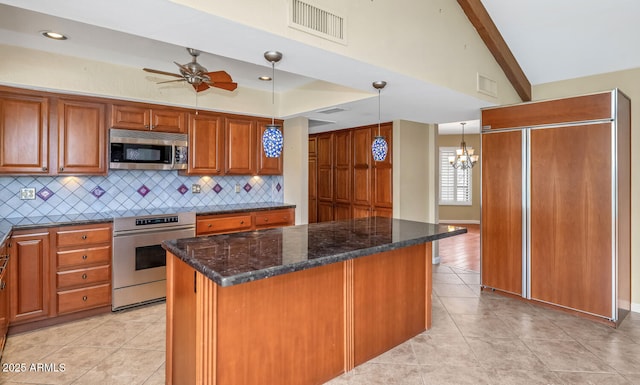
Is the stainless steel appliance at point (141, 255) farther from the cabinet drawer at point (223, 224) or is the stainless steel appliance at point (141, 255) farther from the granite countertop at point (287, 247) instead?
the granite countertop at point (287, 247)

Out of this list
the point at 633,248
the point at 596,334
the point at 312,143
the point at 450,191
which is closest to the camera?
the point at 596,334

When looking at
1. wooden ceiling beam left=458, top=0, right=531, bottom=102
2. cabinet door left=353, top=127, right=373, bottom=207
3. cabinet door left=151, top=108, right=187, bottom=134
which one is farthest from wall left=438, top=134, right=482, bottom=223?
cabinet door left=151, top=108, right=187, bottom=134

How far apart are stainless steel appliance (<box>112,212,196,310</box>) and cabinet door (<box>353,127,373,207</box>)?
2.76m

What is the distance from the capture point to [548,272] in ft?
11.5

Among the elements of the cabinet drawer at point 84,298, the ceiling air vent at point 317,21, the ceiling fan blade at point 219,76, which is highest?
the ceiling air vent at point 317,21

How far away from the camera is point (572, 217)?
3.33 meters

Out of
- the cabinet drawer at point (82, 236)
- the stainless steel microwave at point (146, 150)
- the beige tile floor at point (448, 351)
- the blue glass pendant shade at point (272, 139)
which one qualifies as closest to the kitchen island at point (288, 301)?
the beige tile floor at point (448, 351)

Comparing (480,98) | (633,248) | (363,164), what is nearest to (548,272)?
(633,248)

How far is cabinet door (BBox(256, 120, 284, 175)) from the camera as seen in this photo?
15.4 ft

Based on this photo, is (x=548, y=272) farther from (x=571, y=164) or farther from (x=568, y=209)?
(x=571, y=164)

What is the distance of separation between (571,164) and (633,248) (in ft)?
3.98

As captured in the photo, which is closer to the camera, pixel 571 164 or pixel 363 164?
pixel 571 164

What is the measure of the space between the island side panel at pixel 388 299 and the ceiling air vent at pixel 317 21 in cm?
155

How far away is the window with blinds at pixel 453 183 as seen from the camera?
9.43 meters
